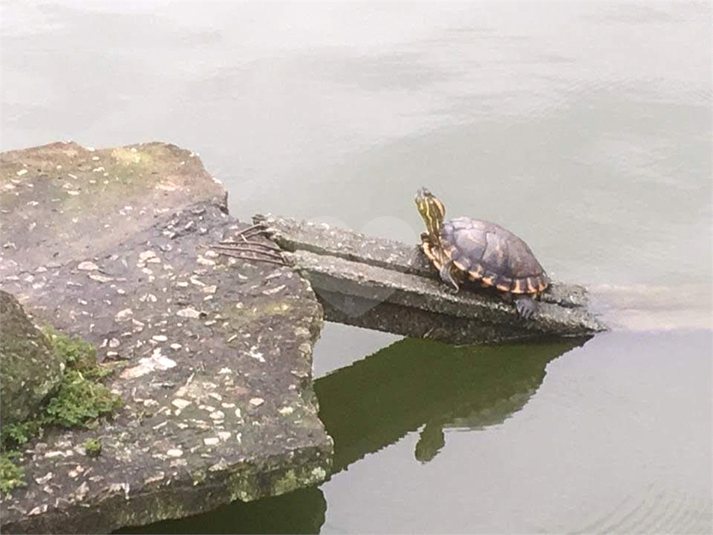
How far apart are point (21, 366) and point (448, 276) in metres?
2.36

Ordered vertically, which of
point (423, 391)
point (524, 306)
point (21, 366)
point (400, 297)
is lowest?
point (423, 391)

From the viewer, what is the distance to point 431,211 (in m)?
4.96

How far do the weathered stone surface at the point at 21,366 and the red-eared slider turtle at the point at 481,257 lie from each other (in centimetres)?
222

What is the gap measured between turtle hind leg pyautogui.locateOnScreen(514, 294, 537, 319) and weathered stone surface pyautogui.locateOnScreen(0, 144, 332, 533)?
134cm

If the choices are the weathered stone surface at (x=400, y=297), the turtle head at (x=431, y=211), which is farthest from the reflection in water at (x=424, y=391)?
the turtle head at (x=431, y=211)

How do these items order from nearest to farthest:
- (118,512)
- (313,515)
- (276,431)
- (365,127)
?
(118,512) → (276,431) → (313,515) → (365,127)

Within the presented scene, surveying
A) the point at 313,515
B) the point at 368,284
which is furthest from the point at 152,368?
the point at 368,284

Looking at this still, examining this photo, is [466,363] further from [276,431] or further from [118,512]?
[118,512]

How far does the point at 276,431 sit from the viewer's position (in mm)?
3266

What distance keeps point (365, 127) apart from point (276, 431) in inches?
150

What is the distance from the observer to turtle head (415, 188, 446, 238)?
496 cm

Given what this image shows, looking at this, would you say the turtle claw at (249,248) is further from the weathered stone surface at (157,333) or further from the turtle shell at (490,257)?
the turtle shell at (490,257)

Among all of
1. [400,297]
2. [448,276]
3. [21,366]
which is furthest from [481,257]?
[21,366]

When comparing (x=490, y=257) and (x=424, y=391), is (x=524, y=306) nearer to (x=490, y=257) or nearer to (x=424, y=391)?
(x=490, y=257)
